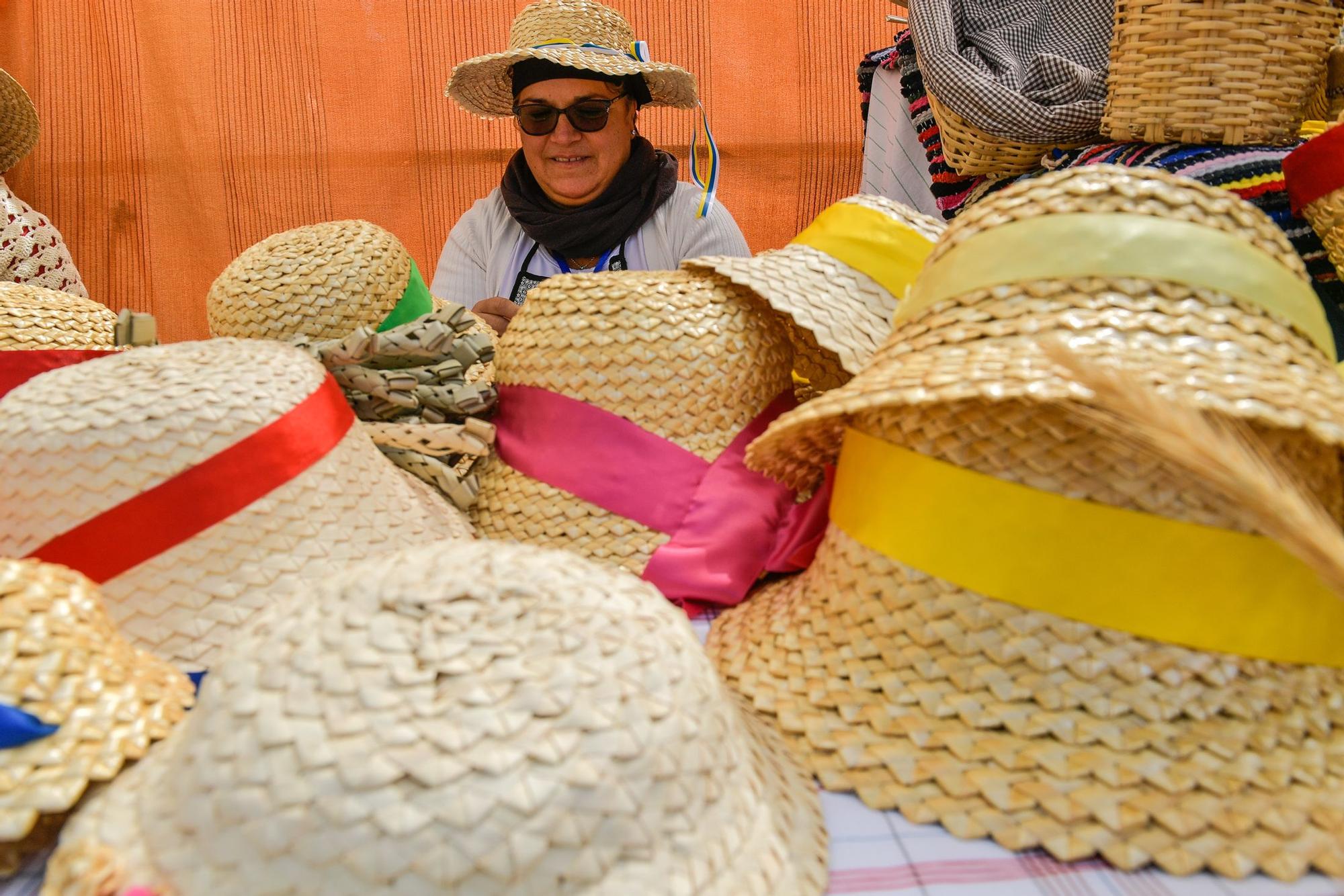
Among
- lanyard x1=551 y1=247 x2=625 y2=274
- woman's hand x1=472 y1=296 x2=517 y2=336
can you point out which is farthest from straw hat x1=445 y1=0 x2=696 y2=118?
woman's hand x1=472 y1=296 x2=517 y2=336

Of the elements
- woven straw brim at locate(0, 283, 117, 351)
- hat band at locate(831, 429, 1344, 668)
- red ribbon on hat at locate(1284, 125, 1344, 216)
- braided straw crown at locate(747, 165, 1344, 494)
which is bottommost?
hat band at locate(831, 429, 1344, 668)

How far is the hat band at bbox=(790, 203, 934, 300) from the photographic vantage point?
3.31 ft

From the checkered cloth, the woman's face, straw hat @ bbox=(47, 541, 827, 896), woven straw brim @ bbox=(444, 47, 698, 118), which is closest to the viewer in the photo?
straw hat @ bbox=(47, 541, 827, 896)

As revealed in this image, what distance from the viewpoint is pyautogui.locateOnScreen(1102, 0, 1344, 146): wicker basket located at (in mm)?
1040

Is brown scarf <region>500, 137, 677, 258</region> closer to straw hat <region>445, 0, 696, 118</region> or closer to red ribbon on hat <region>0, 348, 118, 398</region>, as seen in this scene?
straw hat <region>445, 0, 696, 118</region>

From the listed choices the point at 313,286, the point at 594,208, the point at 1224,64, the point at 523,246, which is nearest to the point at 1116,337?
the point at 1224,64

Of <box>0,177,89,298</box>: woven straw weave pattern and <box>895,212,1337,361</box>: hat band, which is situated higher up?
<box>895,212,1337,361</box>: hat band

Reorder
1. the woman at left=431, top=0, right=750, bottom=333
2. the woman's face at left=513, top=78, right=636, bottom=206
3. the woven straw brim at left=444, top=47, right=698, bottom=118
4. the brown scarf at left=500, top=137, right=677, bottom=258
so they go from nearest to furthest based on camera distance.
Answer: the woven straw brim at left=444, top=47, right=698, bottom=118 < the woman at left=431, top=0, right=750, bottom=333 < the woman's face at left=513, top=78, right=636, bottom=206 < the brown scarf at left=500, top=137, right=677, bottom=258

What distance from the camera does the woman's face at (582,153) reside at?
2.28m

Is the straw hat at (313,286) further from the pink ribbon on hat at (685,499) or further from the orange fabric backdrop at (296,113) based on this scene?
the orange fabric backdrop at (296,113)

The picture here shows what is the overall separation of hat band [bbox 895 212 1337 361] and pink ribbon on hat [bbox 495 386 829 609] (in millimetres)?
348

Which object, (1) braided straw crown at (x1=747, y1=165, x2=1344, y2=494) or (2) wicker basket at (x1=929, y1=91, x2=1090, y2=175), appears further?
(2) wicker basket at (x1=929, y1=91, x2=1090, y2=175)

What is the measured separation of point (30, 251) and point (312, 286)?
186 cm

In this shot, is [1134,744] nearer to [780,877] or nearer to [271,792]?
[780,877]
